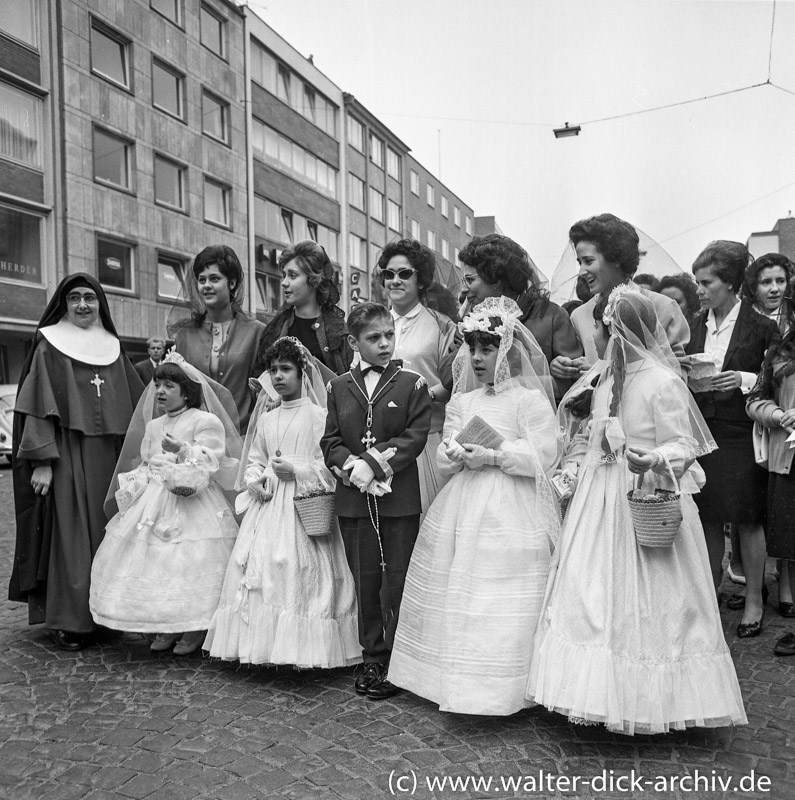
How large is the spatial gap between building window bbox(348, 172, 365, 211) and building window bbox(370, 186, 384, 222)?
0.75 meters

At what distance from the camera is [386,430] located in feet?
13.3

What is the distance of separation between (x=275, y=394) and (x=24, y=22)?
17459 millimetres

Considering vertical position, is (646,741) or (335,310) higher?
(335,310)

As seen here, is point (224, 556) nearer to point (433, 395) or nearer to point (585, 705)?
point (433, 395)

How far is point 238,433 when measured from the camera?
201 inches

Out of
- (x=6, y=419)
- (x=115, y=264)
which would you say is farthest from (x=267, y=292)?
(x=6, y=419)

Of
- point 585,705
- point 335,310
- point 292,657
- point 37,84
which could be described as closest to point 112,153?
point 37,84

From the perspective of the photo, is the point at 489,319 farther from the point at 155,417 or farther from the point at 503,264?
the point at 155,417

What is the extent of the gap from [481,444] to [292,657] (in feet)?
4.96

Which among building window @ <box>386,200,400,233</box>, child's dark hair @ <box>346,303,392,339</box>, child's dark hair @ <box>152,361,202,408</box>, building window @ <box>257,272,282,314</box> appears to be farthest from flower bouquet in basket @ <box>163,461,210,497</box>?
building window @ <box>386,200,400,233</box>

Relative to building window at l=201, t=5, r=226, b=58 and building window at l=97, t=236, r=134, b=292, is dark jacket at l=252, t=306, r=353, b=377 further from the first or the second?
building window at l=201, t=5, r=226, b=58

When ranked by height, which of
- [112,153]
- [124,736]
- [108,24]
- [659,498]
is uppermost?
[108,24]

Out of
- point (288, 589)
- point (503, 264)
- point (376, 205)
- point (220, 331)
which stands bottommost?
point (288, 589)

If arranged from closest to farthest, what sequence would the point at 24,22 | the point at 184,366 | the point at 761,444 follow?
the point at 761,444
the point at 184,366
the point at 24,22
